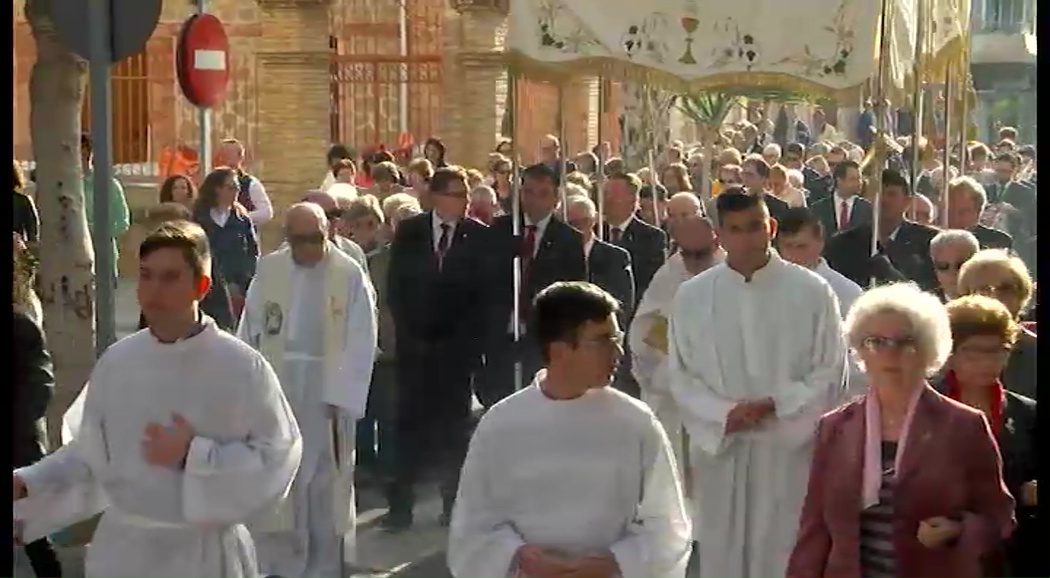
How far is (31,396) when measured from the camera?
7.45 meters

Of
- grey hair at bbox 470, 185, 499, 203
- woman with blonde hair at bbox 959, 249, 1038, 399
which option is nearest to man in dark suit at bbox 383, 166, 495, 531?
grey hair at bbox 470, 185, 499, 203

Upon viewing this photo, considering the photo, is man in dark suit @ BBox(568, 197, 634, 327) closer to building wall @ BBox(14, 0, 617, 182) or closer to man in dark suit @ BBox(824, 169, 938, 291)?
man in dark suit @ BBox(824, 169, 938, 291)

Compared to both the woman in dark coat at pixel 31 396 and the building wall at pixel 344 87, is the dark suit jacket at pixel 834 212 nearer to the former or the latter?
the building wall at pixel 344 87

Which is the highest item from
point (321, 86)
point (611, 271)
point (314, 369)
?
point (321, 86)

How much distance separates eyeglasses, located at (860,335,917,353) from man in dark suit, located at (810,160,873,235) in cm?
921

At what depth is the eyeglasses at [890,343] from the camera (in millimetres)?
5316

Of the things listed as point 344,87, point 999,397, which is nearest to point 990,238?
point 999,397

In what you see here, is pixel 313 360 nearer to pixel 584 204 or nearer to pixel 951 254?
pixel 951 254

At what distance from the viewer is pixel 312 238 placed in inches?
350

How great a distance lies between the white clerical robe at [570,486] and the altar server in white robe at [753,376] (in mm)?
2308

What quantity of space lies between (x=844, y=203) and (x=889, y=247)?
378 cm

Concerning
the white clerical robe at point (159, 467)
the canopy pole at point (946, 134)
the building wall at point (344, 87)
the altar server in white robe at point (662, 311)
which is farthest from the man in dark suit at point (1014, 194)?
the white clerical robe at point (159, 467)

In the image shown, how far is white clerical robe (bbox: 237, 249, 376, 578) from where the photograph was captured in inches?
353
